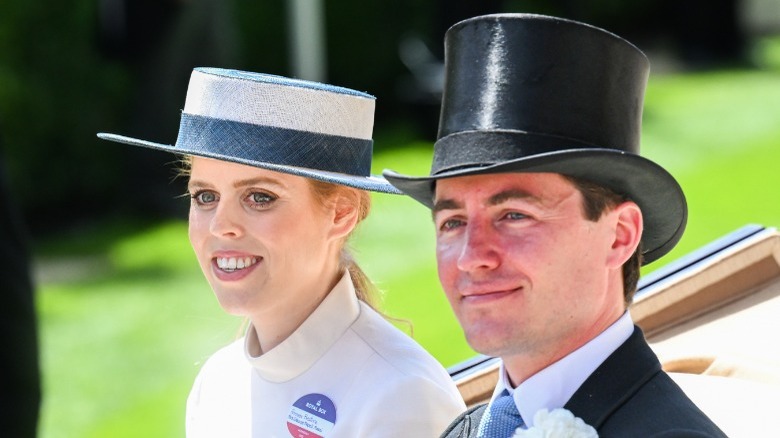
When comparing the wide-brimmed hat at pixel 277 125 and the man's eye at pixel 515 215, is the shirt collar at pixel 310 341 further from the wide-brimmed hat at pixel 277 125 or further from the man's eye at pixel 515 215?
the man's eye at pixel 515 215

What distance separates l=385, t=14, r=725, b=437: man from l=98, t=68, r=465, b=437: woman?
0.48 metres

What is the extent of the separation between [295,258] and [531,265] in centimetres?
81

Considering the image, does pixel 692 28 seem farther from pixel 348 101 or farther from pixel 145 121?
pixel 348 101

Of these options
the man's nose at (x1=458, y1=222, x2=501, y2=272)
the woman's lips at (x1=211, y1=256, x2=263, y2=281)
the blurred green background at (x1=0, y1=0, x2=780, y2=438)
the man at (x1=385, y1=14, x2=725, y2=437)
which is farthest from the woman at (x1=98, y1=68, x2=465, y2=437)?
the blurred green background at (x1=0, y1=0, x2=780, y2=438)

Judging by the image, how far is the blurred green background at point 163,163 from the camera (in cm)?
835

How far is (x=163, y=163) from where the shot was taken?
37.0 ft

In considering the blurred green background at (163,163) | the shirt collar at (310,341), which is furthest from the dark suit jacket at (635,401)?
the blurred green background at (163,163)

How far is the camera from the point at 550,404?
2441 millimetres

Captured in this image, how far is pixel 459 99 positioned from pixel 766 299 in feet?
4.39

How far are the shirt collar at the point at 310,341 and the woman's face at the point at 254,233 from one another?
0.22 ft

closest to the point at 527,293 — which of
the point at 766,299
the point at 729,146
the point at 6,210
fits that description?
the point at 766,299

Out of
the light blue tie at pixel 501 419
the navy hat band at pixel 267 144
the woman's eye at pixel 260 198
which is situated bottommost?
the light blue tie at pixel 501 419

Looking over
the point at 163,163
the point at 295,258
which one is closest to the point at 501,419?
the point at 295,258

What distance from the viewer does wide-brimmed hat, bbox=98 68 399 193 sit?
304 centimetres
